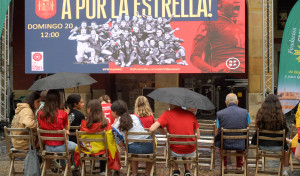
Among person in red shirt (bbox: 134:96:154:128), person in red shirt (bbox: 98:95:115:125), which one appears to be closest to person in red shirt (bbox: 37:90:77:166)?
person in red shirt (bbox: 134:96:154:128)

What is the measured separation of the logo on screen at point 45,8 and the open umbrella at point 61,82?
25.6 feet

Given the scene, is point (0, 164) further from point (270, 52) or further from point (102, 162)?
point (270, 52)

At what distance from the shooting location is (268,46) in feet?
43.7

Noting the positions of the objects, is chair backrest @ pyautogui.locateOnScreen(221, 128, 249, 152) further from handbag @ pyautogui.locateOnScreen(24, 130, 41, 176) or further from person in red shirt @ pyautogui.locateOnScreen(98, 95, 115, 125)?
handbag @ pyautogui.locateOnScreen(24, 130, 41, 176)

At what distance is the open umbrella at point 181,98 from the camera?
20.4ft

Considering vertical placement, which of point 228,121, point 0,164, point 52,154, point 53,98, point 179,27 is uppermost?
point 179,27

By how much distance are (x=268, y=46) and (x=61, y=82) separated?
8.35 m

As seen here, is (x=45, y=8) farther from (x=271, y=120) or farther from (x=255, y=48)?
(x=271, y=120)

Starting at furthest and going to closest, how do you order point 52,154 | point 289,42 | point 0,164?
point 289,42, point 0,164, point 52,154

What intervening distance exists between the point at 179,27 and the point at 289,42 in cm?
A: 351

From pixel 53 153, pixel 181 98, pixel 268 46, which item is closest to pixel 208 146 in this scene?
pixel 181 98

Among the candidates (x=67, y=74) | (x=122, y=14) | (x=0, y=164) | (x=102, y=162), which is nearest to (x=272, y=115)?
(x=102, y=162)

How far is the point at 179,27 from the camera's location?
45.4 feet

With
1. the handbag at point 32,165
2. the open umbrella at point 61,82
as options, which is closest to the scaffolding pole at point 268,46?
the open umbrella at point 61,82
